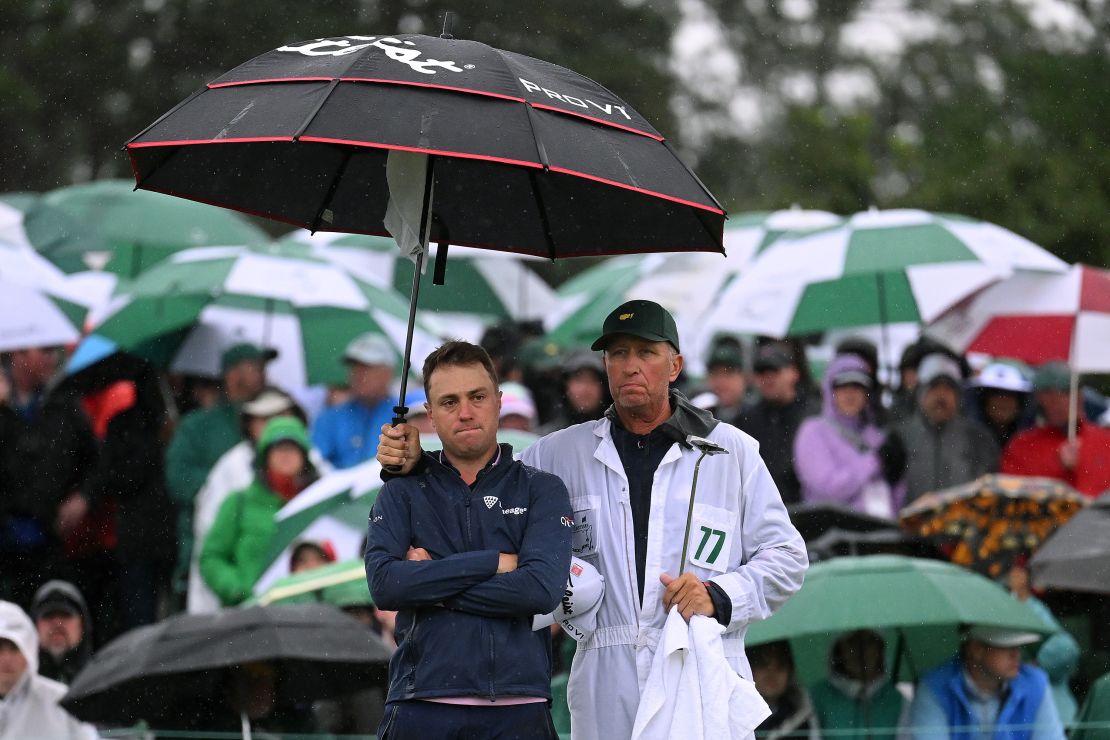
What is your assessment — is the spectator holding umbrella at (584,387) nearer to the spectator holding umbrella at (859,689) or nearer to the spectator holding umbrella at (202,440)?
the spectator holding umbrella at (202,440)

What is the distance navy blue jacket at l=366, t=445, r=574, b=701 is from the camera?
464 centimetres

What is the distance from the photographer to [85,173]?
27188 millimetres

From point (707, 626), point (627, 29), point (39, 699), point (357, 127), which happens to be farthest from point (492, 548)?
point (627, 29)

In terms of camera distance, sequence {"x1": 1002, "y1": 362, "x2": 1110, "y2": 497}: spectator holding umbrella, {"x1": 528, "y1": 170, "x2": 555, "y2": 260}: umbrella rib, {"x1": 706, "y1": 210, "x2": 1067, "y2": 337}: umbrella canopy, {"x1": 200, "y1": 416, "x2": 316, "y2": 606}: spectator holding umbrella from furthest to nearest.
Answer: {"x1": 706, "y1": 210, "x2": 1067, "y2": 337}: umbrella canopy < {"x1": 1002, "y1": 362, "x2": 1110, "y2": 497}: spectator holding umbrella < {"x1": 200, "y1": 416, "x2": 316, "y2": 606}: spectator holding umbrella < {"x1": 528, "y1": 170, "x2": 555, "y2": 260}: umbrella rib

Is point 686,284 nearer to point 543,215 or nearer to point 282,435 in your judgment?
point 282,435

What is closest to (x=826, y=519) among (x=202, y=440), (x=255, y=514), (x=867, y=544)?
(x=867, y=544)

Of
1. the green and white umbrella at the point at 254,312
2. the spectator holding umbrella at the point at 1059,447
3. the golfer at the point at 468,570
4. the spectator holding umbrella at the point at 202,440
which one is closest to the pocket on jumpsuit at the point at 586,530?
the golfer at the point at 468,570

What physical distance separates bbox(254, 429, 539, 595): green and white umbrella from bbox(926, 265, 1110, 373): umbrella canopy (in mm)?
3388

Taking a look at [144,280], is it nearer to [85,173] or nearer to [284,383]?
[284,383]

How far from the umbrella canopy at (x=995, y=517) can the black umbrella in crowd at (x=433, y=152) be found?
10.8 ft

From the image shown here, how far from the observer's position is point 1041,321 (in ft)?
34.6

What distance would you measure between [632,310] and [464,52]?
84cm

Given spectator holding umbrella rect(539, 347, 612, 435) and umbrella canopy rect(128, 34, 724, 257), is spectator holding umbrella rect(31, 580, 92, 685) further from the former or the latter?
umbrella canopy rect(128, 34, 724, 257)

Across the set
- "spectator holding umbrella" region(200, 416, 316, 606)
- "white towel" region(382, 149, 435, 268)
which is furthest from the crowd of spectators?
"white towel" region(382, 149, 435, 268)
